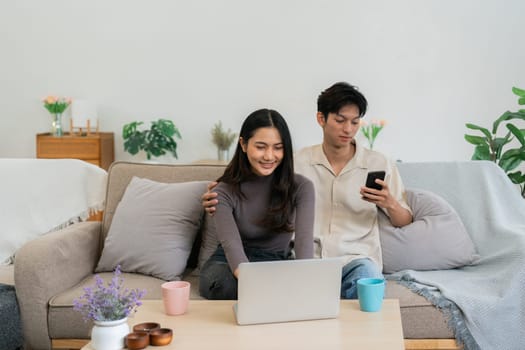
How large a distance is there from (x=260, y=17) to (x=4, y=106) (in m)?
2.42

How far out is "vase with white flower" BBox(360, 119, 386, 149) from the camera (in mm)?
5172

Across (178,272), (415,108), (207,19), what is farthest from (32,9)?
(178,272)

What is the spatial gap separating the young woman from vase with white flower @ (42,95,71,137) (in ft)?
11.7

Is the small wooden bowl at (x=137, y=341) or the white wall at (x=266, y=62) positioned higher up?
the white wall at (x=266, y=62)

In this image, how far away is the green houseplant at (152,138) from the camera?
541 cm

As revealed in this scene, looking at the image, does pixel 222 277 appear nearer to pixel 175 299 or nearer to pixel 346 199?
pixel 175 299

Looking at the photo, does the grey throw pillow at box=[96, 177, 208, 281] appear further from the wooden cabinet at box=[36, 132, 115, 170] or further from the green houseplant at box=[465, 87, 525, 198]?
the wooden cabinet at box=[36, 132, 115, 170]

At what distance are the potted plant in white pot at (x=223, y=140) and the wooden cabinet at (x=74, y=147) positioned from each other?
0.94m

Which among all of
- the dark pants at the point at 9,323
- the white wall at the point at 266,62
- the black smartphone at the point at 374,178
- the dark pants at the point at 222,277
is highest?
the white wall at the point at 266,62

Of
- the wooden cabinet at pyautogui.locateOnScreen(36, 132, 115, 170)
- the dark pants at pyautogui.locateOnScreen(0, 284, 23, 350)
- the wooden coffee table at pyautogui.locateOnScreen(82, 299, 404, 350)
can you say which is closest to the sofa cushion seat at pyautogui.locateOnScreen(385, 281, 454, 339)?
the wooden coffee table at pyautogui.locateOnScreen(82, 299, 404, 350)

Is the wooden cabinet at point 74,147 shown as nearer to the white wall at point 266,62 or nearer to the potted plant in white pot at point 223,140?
the white wall at point 266,62

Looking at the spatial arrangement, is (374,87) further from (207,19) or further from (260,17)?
(207,19)

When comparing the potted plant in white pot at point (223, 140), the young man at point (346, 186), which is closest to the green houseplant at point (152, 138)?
the potted plant in white pot at point (223, 140)

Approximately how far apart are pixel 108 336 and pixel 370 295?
28.5 inches
